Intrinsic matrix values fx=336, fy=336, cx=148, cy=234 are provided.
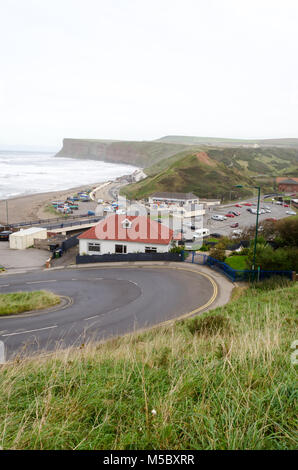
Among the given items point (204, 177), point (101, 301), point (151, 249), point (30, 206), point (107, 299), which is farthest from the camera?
point (204, 177)

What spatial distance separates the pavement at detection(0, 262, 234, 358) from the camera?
1603 centimetres

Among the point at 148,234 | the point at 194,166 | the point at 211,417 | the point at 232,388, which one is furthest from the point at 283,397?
the point at 194,166

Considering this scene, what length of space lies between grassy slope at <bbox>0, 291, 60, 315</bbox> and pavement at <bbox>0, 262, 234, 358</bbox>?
0.65 metres

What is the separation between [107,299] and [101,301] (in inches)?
22.3

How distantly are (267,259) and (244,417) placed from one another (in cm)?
2326

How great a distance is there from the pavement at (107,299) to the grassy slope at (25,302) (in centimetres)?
65

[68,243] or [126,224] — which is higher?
[126,224]

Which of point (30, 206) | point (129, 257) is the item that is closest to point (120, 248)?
point (129, 257)

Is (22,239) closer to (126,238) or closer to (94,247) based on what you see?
(94,247)

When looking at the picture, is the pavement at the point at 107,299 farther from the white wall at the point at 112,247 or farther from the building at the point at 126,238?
the building at the point at 126,238

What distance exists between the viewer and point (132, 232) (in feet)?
121

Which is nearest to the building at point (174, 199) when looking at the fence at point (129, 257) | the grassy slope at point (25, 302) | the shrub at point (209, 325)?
the fence at point (129, 257)
